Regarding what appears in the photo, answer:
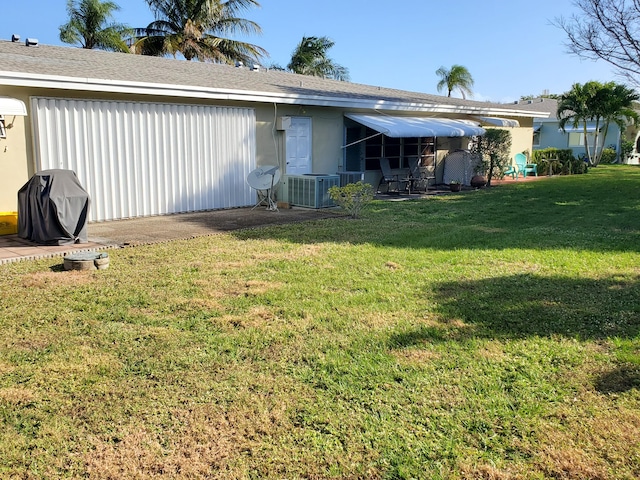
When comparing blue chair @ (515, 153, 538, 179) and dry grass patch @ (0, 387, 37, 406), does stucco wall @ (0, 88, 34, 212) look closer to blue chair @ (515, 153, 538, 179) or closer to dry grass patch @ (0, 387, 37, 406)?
dry grass patch @ (0, 387, 37, 406)

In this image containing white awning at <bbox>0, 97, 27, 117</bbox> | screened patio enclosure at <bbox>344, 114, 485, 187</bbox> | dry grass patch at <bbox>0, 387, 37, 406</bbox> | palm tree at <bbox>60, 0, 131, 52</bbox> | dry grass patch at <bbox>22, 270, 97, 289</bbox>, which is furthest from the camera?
palm tree at <bbox>60, 0, 131, 52</bbox>

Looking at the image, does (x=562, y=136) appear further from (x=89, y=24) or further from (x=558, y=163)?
(x=89, y=24)

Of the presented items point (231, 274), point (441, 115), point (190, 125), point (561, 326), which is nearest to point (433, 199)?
point (441, 115)

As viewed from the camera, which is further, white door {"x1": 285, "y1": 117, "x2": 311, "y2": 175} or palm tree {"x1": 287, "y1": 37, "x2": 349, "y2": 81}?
palm tree {"x1": 287, "y1": 37, "x2": 349, "y2": 81}

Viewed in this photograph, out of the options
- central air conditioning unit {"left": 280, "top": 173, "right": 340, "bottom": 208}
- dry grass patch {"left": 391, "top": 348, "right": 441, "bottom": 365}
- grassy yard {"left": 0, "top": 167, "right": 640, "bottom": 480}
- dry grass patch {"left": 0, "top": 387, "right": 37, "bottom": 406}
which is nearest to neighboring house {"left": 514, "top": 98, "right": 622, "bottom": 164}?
central air conditioning unit {"left": 280, "top": 173, "right": 340, "bottom": 208}

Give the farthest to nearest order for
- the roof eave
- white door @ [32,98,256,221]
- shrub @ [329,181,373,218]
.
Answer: shrub @ [329,181,373,218]
white door @ [32,98,256,221]
the roof eave

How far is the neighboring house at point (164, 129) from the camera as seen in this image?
9883mm

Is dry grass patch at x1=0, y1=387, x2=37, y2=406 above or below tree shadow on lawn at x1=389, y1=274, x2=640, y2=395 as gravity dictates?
below

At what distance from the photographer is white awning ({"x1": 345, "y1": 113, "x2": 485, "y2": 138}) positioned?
1503 centimetres

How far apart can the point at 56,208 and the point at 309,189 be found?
6.06 meters

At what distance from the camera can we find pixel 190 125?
40.0 feet

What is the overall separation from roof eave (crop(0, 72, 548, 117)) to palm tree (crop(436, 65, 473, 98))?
21271mm

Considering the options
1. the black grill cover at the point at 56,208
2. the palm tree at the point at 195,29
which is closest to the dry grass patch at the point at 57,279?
the black grill cover at the point at 56,208

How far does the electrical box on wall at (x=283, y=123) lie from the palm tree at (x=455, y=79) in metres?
27.8
